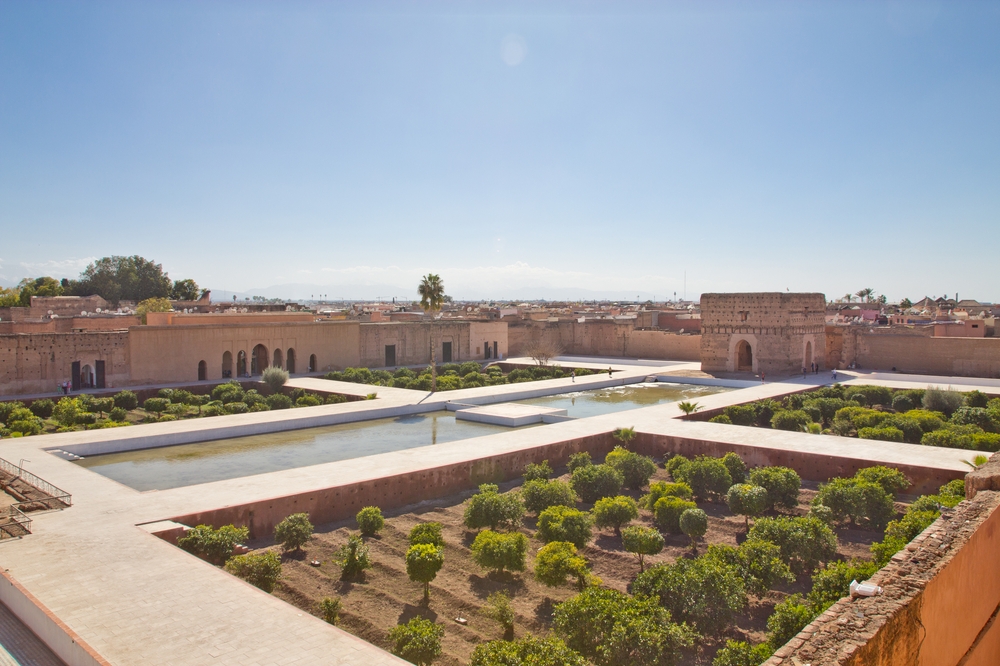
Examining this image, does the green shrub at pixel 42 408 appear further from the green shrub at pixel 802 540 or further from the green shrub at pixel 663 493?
the green shrub at pixel 802 540

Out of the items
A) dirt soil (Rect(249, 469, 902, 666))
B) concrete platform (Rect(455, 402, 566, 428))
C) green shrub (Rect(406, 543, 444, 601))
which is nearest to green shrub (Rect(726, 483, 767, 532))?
dirt soil (Rect(249, 469, 902, 666))

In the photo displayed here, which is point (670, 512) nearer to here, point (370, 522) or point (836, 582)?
point (836, 582)

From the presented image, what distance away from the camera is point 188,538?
7.96 metres

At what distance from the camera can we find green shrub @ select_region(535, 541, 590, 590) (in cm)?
723

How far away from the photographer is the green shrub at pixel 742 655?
555 cm

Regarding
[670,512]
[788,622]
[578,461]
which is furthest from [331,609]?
[578,461]

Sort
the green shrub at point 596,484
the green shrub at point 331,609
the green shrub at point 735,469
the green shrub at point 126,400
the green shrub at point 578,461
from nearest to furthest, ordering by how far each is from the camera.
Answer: the green shrub at point 331,609, the green shrub at point 596,484, the green shrub at point 735,469, the green shrub at point 578,461, the green shrub at point 126,400

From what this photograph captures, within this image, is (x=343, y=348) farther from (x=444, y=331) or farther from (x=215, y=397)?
(x=215, y=397)

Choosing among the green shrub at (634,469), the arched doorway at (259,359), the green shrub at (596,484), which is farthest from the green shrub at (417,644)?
the arched doorway at (259,359)

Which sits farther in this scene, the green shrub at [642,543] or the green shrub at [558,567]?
the green shrub at [642,543]

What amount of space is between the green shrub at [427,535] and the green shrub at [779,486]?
4.76m

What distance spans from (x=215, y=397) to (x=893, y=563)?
18236 mm

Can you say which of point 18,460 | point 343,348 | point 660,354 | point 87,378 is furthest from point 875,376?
point 87,378

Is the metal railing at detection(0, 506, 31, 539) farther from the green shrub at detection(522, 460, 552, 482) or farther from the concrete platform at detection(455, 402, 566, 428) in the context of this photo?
the concrete platform at detection(455, 402, 566, 428)
